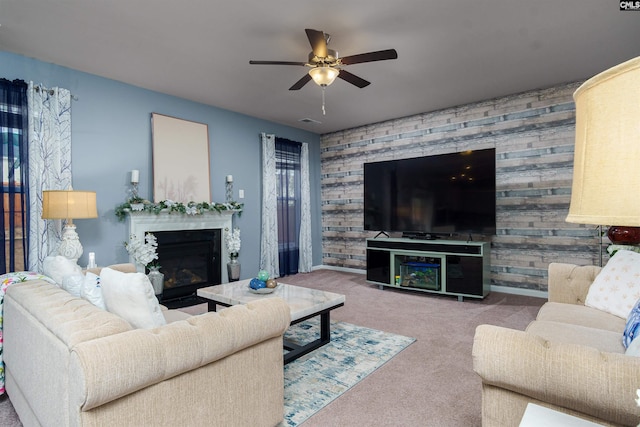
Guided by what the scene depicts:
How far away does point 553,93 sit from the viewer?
411 cm

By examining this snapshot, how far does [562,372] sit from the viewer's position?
1.12 meters

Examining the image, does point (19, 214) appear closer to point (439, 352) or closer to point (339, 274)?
point (439, 352)

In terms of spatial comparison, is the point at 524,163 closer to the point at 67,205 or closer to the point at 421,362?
the point at 421,362

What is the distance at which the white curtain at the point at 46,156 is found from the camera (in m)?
3.19

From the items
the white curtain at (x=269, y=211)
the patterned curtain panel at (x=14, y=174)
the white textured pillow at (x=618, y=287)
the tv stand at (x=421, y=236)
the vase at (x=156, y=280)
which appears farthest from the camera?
the white curtain at (x=269, y=211)

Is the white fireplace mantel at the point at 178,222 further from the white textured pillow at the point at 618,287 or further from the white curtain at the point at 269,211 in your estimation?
the white textured pillow at the point at 618,287

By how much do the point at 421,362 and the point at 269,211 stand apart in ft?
11.5

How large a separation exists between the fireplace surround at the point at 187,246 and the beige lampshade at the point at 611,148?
13.6ft

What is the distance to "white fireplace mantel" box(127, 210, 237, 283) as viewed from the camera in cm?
388

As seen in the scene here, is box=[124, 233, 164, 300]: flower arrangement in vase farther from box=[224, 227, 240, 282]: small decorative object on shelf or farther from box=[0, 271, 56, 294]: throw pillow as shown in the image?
box=[0, 271, 56, 294]: throw pillow

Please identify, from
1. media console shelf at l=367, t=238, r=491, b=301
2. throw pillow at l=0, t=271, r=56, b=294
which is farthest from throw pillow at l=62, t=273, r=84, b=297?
media console shelf at l=367, t=238, r=491, b=301

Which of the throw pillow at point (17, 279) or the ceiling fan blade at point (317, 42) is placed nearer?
the throw pillow at point (17, 279)

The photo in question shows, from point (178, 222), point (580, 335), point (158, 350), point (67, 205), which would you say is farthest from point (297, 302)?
point (178, 222)

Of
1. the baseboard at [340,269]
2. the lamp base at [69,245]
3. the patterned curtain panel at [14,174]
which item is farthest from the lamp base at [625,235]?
the patterned curtain panel at [14,174]
